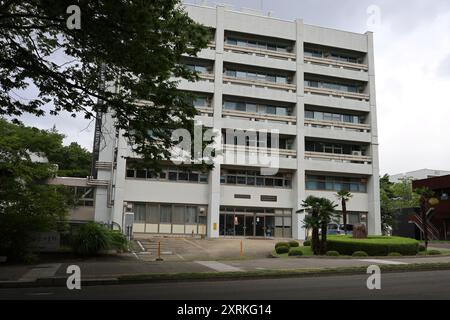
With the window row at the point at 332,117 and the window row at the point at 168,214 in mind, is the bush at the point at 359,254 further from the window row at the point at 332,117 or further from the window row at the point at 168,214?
the window row at the point at 332,117

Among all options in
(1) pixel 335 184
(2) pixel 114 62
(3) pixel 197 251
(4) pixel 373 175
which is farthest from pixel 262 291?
(4) pixel 373 175

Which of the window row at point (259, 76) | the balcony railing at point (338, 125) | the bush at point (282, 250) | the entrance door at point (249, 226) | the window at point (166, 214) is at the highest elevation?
the window row at point (259, 76)

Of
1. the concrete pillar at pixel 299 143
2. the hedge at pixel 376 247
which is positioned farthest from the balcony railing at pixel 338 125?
the hedge at pixel 376 247

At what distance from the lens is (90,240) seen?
931 inches

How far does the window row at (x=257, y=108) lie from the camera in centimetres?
4762

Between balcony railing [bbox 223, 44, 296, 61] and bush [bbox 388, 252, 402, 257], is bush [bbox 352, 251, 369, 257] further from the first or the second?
balcony railing [bbox 223, 44, 296, 61]

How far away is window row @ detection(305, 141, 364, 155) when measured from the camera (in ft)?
164

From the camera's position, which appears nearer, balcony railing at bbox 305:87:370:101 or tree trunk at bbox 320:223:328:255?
tree trunk at bbox 320:223:328:255

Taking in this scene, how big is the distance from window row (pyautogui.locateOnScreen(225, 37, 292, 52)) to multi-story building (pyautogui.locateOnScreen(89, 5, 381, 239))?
0.11m

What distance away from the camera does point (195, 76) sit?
1478 centimetres

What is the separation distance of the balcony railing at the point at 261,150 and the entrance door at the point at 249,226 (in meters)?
6.57

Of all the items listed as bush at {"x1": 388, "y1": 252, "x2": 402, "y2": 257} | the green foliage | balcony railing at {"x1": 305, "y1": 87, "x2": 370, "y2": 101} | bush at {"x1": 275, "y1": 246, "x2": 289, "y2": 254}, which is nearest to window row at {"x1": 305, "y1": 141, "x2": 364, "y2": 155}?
balcony railing at {"x1": 305, "y1": 87, "x2": 370, "y2": 101}

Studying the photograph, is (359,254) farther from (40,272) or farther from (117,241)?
(40,272)

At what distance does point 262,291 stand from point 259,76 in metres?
39.3
